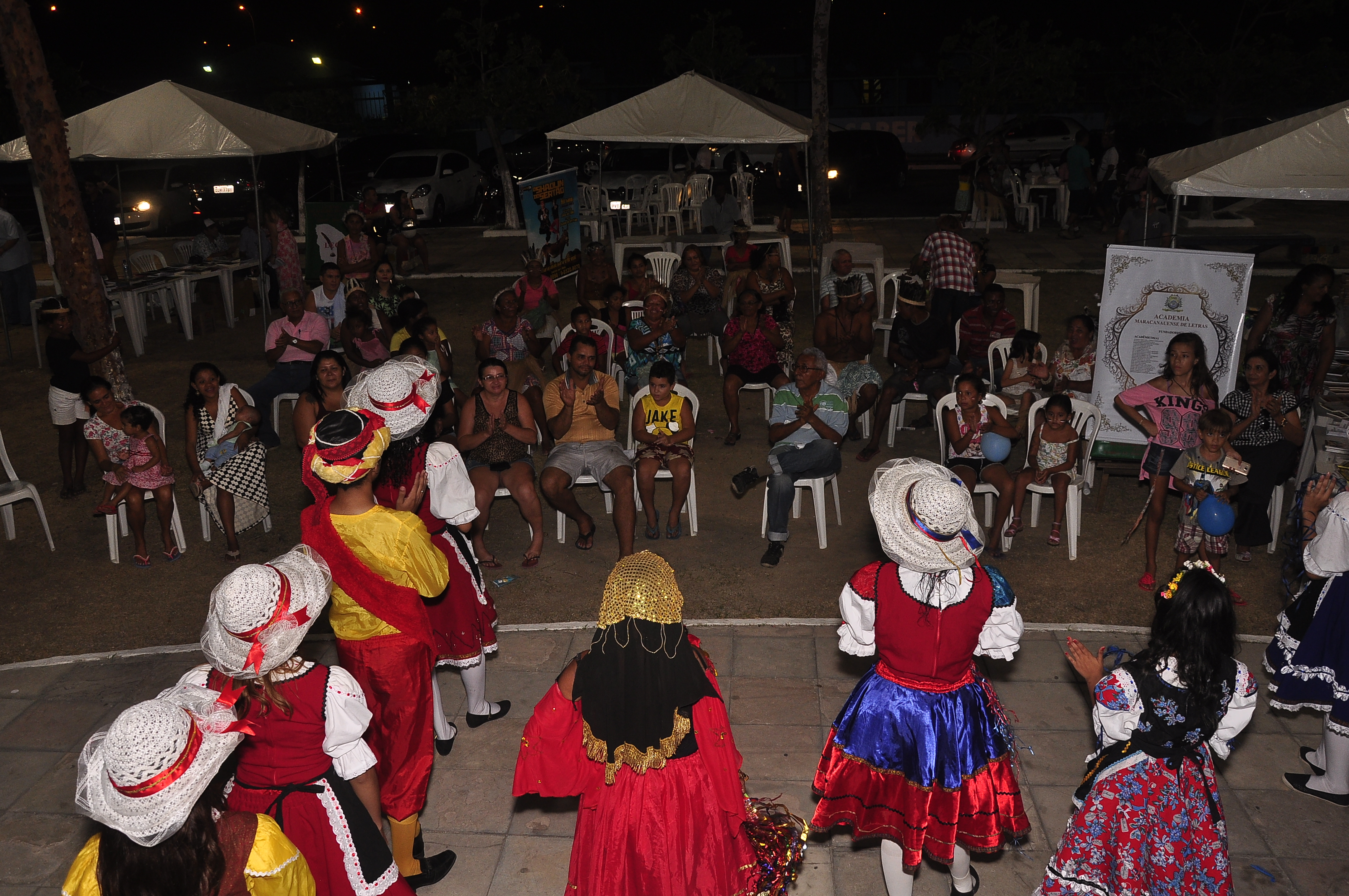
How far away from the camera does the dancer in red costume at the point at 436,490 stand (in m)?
4.14

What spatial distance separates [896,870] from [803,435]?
3.40 m

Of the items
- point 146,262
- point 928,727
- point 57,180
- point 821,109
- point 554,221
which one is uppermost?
point 821,109

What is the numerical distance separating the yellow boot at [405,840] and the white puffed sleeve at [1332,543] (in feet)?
11.5

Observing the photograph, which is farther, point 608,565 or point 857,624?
point 608,565

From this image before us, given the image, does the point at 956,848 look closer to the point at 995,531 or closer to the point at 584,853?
the point at 584,853

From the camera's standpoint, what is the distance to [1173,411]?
6117 mm

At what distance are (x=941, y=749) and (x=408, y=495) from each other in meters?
2.25

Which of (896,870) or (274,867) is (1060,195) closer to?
(896,870)

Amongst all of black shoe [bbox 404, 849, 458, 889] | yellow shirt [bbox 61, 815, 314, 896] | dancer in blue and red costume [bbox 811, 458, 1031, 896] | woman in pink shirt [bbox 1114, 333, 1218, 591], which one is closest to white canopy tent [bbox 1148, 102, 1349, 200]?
woman in pink shirt [bbox 1114, 333, 1218, 591]

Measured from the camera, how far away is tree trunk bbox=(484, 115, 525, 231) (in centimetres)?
1755

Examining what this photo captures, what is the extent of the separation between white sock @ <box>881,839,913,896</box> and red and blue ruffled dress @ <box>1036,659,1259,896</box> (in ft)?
1.86

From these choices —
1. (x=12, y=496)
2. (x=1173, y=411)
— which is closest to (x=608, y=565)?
(x=1173, y=411)

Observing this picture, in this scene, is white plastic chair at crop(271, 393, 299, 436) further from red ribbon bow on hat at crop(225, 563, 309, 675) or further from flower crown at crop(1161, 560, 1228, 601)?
flower crown at crop(1161, 560, 1228, 601)

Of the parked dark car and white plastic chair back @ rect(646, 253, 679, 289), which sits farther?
the parked dark car
